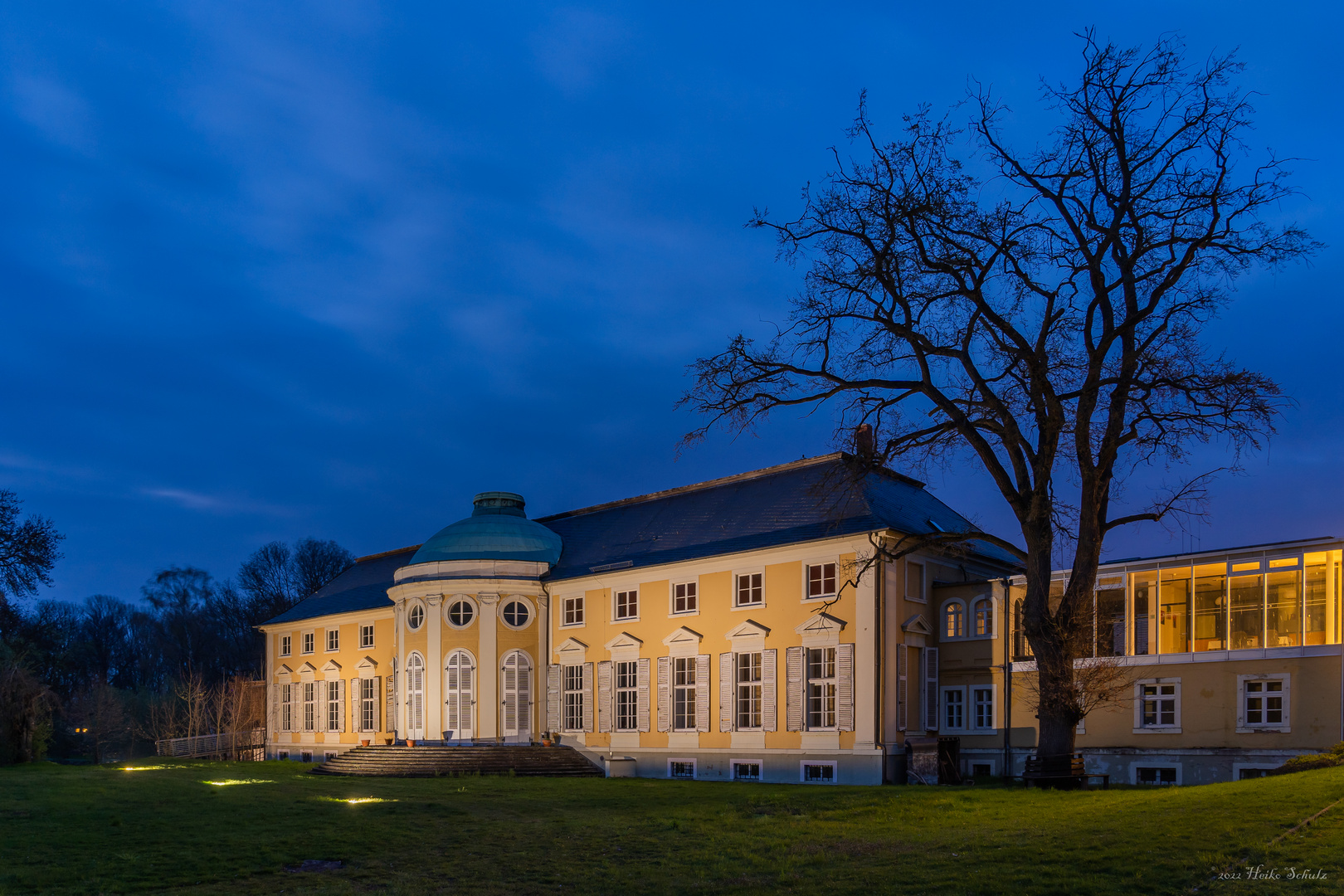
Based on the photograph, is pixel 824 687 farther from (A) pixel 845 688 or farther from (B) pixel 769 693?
(B) pixel 769 693

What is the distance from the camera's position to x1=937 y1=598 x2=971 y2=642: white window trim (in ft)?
92.0

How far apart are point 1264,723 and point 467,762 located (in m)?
20.8

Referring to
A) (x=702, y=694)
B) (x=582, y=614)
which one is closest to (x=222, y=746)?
(x=582, y=614)

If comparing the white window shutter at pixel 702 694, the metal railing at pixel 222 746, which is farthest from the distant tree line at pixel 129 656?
the white window shutter at pixel 702 694

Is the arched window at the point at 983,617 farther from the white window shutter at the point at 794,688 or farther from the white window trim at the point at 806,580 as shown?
the white window shutter at the point at 794,688

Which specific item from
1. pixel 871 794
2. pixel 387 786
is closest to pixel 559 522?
pixel 387 786

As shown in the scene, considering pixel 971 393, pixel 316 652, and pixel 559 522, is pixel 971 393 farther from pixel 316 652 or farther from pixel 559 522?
pixel 316 652

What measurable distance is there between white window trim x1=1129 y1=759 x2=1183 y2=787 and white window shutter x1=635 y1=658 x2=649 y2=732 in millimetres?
13509

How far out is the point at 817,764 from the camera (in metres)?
27.2

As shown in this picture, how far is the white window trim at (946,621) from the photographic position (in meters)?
28.0

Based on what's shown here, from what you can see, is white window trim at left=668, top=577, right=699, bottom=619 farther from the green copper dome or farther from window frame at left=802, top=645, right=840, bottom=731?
the green copper dome

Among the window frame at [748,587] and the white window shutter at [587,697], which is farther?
the white window shutter at [587,697]

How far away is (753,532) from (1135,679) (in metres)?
10.5

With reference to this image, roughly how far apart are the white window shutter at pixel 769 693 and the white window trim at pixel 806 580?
1837 mm
